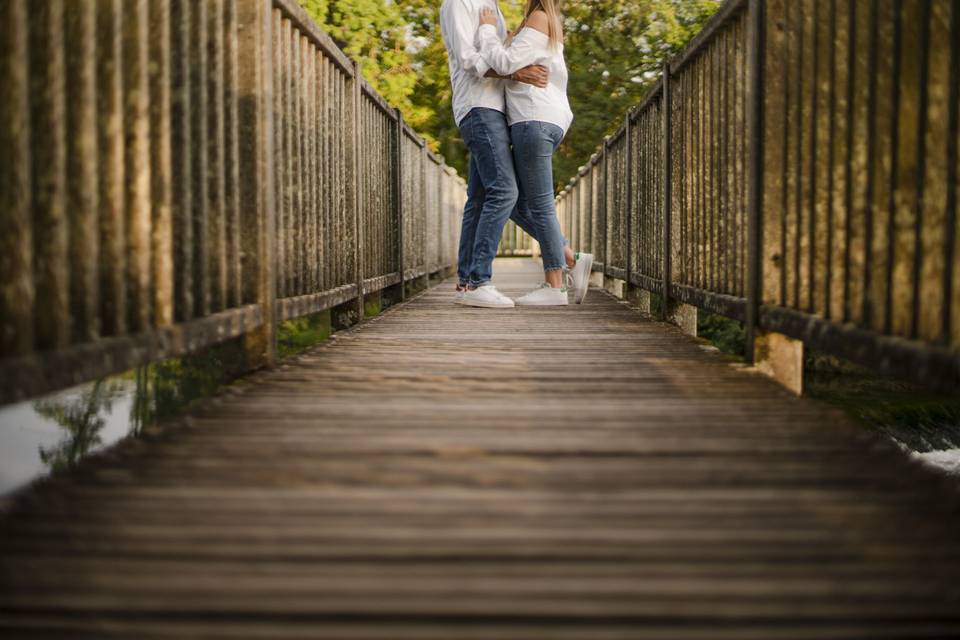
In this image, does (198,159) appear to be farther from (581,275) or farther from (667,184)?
(581,275)

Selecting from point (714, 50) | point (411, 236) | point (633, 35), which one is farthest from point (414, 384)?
point (633, 35)

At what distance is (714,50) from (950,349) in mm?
2392

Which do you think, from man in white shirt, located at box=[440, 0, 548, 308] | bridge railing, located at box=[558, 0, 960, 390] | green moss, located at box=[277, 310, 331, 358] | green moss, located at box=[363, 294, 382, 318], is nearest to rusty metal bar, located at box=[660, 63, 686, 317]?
bridge railing, located at box=[558, 0, 960, 390]

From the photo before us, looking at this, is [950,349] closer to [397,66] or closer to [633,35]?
[397,66]

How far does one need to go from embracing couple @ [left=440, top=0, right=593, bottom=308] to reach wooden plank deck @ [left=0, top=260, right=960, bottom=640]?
300 cm

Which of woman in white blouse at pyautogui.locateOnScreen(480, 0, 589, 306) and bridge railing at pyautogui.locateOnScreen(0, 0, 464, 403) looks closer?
bridge railing at pyautogui.locateOnScreen(0, 0, 464, 403)

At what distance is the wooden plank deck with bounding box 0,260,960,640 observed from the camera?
1159 mm

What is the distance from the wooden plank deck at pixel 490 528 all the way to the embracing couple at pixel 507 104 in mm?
2995

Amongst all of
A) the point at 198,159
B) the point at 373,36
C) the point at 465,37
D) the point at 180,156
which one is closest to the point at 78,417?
the point at 465,37

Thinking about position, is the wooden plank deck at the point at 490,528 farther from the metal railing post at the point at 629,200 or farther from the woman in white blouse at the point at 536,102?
the metal railing post at the point at 629,200

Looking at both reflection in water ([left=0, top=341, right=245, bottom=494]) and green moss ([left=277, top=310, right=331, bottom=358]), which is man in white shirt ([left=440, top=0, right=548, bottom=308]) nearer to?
reflection in water ([left=0, top=341, right=245, bottom=494])

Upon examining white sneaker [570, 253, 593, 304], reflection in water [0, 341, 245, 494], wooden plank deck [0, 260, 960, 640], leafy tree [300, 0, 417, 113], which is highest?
leafy tree [300, 0, 417, 113]

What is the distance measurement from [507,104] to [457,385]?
2.93 m

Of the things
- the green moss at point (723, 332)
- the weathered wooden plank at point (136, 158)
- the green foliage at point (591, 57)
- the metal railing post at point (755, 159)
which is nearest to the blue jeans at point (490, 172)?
the metal railing post at point (755, 159)
